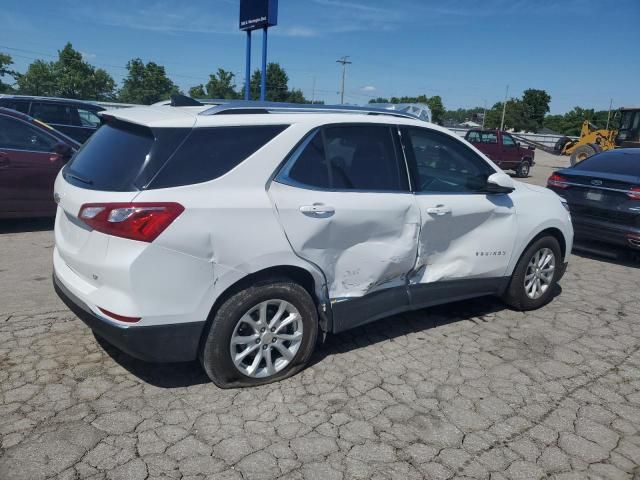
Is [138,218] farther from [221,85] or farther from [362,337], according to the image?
[221,85]

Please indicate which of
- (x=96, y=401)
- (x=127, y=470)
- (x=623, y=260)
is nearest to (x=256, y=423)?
(x=127, y=470)

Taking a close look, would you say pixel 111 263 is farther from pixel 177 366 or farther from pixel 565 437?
pixel 565 437

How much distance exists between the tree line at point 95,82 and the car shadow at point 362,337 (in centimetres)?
5737

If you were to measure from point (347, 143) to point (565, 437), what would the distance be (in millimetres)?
2282

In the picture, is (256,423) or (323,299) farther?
(323,299)

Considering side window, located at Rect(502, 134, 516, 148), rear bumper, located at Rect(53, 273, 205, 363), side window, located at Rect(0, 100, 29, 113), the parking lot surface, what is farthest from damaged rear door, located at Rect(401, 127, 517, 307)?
side window, located at Rect(502, 134, 516, 148)

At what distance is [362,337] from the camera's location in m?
4.29

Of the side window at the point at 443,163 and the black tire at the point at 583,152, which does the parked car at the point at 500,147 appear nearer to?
the black tire at the point at 583,152

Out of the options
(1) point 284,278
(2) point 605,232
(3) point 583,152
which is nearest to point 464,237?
(1) point 284,278

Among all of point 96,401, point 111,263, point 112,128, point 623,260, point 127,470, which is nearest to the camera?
point 127,470

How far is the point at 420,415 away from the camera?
3201 mm

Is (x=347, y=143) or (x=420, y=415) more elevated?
(x=347, y=143)

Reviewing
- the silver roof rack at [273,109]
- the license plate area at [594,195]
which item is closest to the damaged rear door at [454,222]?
the silver roof rack at [273,109]

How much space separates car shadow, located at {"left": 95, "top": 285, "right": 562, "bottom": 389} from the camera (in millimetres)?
3492
